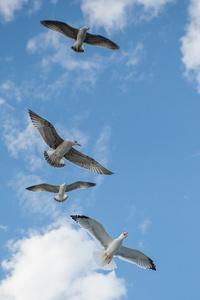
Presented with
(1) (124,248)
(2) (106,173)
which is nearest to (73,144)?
(2) (106,173)

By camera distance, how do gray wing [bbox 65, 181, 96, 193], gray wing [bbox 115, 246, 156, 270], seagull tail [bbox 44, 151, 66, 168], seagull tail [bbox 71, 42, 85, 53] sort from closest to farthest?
1. gray wing [bbox 115, 246, 156, 270]
2. seagull tail [bbox 44, 151, 66, 168]
3. gray wing [bbox 65, 181, 96, 193]
4. seagull tail [bbox 71, 42, 85, 53]

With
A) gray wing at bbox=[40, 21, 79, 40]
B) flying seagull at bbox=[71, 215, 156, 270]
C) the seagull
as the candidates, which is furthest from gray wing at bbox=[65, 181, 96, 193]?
gray wing at bbox=[40, 21, 79, 40]

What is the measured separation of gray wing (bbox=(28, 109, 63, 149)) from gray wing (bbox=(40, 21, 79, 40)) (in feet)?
17.3

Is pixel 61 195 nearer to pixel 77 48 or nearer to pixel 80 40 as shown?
pixel 77 48

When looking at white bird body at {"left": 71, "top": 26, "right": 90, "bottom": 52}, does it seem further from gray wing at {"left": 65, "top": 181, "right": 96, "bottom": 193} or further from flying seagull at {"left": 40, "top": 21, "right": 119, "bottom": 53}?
gray wing at {"left": 65, "top": 181, "right": 96, "bottom": 193}

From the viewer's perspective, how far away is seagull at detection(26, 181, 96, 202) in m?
16.3

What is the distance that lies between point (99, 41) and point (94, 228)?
9652mm

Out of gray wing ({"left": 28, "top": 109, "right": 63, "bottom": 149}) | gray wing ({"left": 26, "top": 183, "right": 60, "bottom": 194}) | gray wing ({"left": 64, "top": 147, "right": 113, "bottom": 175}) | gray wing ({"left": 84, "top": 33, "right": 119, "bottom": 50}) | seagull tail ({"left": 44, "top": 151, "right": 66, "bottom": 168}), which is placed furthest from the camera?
gray wing ({"left": 84, "top": 33, "right": 119, "bottom": 50})

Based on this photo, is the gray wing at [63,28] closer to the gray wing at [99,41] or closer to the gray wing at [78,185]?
the gray wing at [99,41]

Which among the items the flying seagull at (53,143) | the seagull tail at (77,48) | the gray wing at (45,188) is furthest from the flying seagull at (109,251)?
the seagull tail at (77,48)

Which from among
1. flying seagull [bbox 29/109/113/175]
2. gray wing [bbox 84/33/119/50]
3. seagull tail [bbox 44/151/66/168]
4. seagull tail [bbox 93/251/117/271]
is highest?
gray wing [bbox 84/33/119/50]

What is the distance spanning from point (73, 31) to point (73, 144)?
621cm

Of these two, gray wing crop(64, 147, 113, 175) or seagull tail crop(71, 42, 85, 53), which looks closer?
gray wing crop(64, 147, 113, 175)

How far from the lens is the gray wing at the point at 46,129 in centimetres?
1494
